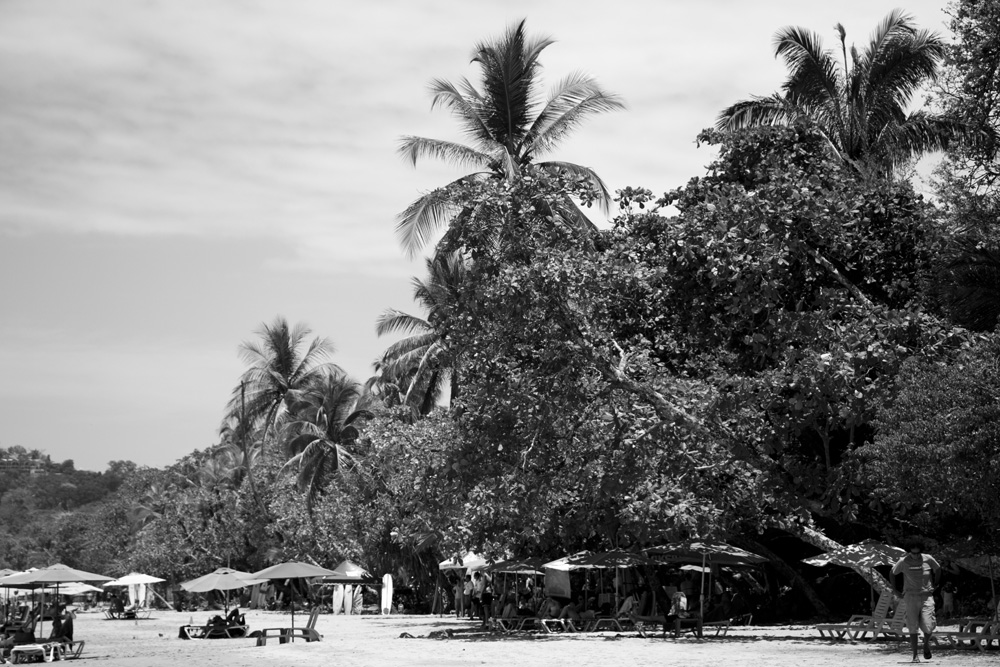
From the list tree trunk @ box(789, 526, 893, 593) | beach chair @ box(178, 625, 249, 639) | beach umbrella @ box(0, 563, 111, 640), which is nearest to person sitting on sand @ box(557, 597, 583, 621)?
tree trunk @ box(789, 526, 893, 593)

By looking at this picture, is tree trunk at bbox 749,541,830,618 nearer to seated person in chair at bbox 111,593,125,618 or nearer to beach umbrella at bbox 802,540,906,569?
beach umbrella at bbox 802,540,906,569

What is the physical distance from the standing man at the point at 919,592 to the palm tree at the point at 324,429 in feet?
108

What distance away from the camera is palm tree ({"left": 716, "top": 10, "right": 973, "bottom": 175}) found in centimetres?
2833

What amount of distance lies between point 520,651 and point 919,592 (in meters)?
7.38

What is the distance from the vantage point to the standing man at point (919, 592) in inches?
575

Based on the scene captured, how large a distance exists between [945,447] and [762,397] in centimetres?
534

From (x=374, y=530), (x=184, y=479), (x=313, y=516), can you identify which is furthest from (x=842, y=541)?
(x=184, y=479)

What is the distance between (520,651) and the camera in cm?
1959

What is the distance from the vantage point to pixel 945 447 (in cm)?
1552

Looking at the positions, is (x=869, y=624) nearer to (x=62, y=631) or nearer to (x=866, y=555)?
(x=866, y=555)

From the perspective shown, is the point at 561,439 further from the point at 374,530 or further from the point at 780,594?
the point at 374,530

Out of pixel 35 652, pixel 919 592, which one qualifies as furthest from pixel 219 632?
pixel 919 592

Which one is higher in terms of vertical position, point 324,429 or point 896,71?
point 896,71

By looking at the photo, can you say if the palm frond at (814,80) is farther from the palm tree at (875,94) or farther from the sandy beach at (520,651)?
the sandy beach at (520,651)
